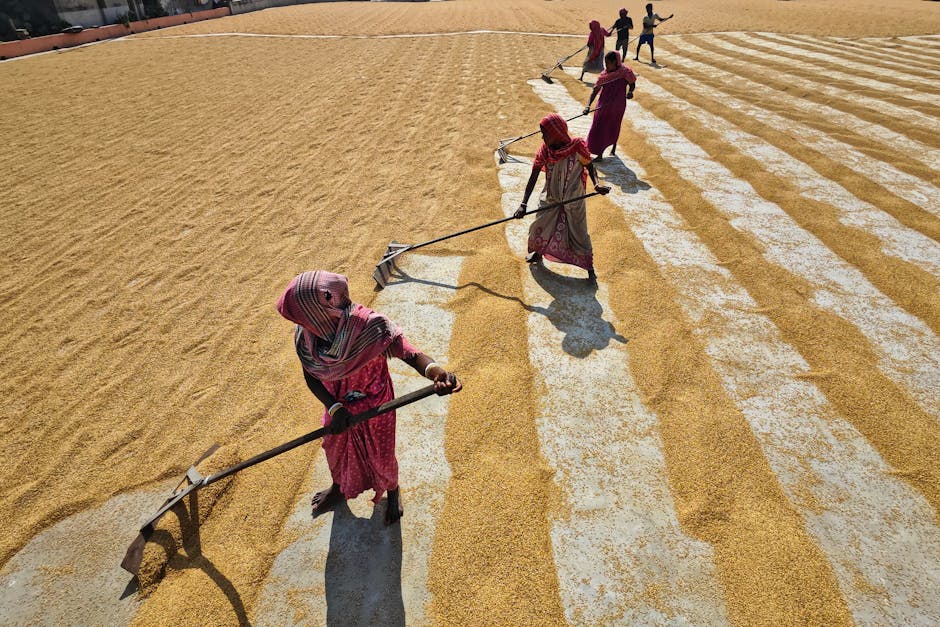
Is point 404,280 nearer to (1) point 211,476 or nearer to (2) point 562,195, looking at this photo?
(2) point 562,195

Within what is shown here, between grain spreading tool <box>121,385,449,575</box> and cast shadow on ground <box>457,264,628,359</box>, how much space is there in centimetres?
212

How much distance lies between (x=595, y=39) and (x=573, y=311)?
10.7 m

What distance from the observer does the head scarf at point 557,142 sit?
4578mm

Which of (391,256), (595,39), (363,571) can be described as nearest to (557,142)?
(391,256)

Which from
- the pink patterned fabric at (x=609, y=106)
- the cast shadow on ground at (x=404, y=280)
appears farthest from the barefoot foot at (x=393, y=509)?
the pink patterned fabric at (x=609, y=106)

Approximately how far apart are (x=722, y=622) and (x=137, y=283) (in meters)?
6.36

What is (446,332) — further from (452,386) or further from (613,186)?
(613,186)

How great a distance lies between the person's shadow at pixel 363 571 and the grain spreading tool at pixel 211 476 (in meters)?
0.72

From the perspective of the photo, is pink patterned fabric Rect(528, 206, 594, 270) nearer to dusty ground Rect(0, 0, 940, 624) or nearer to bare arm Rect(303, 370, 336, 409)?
dusty ground Rect(0, 0, 940, 624)

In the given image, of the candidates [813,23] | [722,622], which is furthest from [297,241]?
[813,23]

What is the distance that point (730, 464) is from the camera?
331 cm

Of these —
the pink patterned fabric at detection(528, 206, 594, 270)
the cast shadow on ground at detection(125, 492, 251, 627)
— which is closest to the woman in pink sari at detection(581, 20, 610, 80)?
the pink patterned fabric at detection(528, 206, 594, 270)

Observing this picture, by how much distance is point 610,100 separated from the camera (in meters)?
7.20

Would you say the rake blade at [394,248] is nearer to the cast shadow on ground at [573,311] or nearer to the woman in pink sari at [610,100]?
the cast shadow on ground at [573,311]
